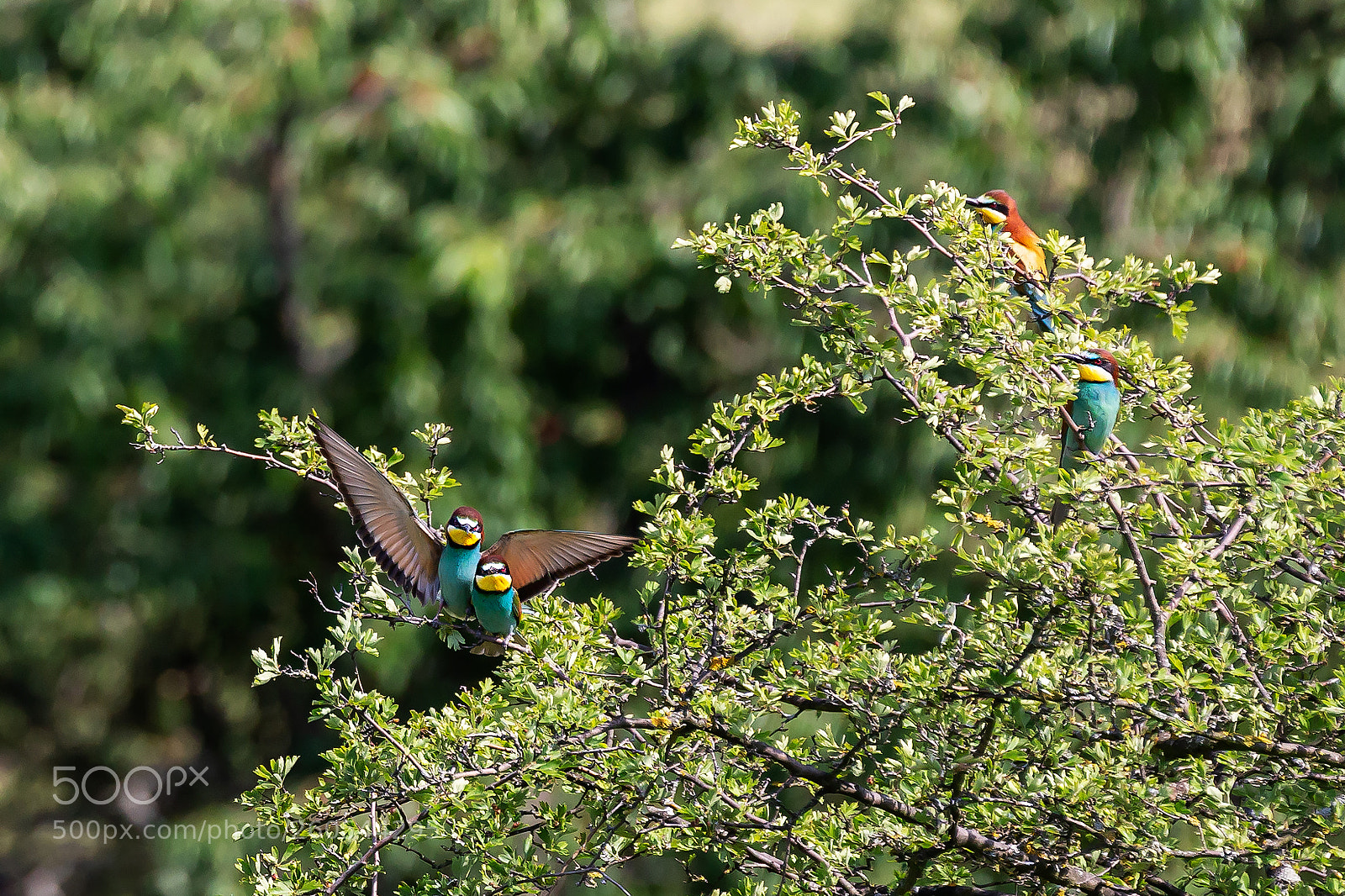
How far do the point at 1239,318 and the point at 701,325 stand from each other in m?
2.18

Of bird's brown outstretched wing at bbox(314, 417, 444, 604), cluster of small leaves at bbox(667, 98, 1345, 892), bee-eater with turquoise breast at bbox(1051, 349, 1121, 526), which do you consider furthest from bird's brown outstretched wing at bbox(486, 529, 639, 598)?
bee-eater with turquoise breast at bbox(1051, 349, 1121, 526)

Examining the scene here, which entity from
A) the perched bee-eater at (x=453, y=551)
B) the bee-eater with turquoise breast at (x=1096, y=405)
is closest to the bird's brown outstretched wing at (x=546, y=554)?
the perched bee-eater at (x=453, y=551)

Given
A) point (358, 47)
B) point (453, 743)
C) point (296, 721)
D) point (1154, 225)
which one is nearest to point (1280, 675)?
point (453, 743)

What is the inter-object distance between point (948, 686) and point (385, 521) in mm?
1142

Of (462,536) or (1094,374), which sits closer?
(1094,374)

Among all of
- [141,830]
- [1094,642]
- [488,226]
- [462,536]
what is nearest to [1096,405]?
[1094,642]

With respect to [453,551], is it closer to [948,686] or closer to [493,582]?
[493,582]

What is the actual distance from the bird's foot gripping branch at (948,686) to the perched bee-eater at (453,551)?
222 millimetres

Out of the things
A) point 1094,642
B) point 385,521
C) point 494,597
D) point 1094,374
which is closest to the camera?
point 1094,642

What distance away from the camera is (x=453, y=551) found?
8.75ft

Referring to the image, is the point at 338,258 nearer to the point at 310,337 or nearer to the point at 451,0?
the point at 310,337

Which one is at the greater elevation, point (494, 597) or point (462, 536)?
point (462, 536)

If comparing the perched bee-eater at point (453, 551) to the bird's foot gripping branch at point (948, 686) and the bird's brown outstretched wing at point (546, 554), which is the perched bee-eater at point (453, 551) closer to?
the bird's brown outstretched wing at point (546, 554)

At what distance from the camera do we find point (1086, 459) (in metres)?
1.92
